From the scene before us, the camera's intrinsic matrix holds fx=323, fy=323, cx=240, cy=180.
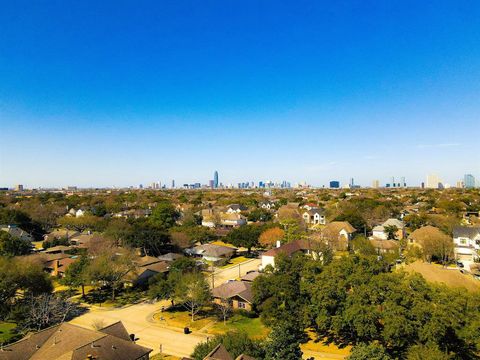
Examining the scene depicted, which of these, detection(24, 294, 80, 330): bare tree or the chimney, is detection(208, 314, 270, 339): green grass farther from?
the chimney

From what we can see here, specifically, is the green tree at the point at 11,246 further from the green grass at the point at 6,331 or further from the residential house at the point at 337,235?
the residential house at the point at 337,235

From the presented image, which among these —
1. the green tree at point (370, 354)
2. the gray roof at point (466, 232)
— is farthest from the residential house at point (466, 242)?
the green tree at point (370, 354)

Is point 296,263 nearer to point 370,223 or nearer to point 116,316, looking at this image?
point 116,316

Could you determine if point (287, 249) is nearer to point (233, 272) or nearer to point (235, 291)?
point (233, 272)

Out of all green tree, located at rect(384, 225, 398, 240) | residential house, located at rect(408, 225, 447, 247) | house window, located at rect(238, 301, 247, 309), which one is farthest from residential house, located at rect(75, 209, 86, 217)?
residential house, located at rect(408, 225, 447, 247)

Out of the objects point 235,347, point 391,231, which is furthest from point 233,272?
point 391,231
